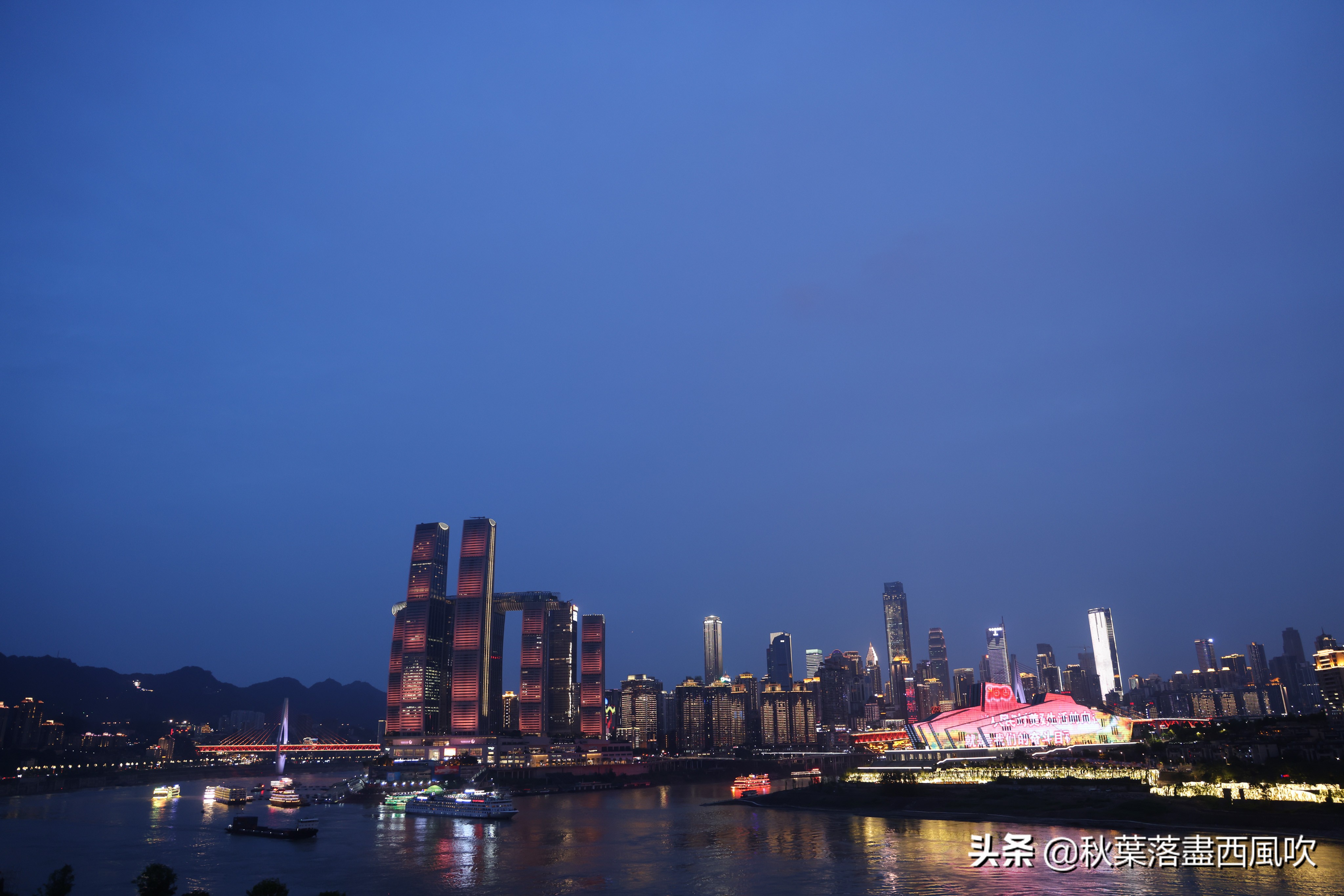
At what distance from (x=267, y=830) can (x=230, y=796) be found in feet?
193

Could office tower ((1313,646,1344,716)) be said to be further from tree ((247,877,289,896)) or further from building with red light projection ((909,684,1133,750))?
tree ((247,877,289,896))

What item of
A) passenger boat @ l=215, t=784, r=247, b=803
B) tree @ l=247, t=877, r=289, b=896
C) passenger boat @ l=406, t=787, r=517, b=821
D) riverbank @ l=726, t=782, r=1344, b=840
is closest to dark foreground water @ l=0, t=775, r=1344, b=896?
passenger boat @ l=406, t=787, r=517, b=821

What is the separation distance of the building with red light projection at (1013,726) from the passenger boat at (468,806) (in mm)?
74918

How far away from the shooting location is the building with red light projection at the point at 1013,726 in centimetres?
14812

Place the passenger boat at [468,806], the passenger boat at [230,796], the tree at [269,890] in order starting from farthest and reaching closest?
the passenger boat at [230,796]
the passenger boat at [468,806]
the tree at [269,890]

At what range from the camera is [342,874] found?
7038cm

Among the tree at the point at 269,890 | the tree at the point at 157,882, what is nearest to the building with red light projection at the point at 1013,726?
the tree at the point at 157,882

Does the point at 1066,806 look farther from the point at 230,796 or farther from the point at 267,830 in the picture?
the point at 230,796

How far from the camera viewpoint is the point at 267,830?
9894 cm

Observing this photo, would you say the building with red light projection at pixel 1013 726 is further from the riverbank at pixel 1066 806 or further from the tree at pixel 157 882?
the tree at pixel 157 882

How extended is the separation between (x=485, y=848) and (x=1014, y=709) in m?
105

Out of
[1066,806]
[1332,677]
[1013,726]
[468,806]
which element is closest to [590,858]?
[468,806]

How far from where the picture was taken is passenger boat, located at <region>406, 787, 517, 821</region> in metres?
121

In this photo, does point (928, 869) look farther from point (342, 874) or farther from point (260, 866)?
point (260, 866)
